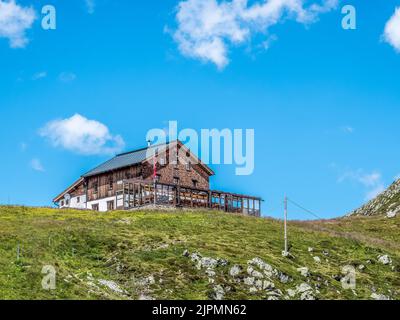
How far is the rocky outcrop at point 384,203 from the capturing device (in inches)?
4176

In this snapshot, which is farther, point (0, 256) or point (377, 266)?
point (377, 266)

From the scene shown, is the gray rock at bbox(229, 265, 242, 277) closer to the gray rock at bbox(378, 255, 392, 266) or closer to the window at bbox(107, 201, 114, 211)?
the gray rock at bbox(378, 255, 392, 266)

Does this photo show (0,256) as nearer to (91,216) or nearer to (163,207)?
(91,216)

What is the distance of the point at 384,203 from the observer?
365 feet

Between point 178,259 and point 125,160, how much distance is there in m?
44.0

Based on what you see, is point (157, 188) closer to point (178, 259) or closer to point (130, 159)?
point (130, 159)

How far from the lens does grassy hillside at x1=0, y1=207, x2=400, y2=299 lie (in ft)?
136

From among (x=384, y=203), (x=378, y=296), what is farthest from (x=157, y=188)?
(x=384, y=203)

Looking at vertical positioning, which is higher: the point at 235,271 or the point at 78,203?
the point at 78,203

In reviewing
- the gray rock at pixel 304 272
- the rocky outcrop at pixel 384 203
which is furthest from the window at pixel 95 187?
the gray rock at pixel 304 272

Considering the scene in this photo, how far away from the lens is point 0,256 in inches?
1683
